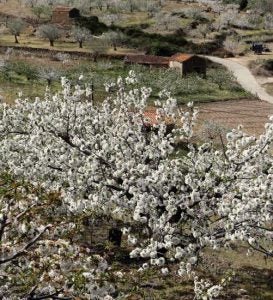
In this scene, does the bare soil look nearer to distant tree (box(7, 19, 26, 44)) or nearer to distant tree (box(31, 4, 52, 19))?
distant tree (box(7, 19, 26, 44))

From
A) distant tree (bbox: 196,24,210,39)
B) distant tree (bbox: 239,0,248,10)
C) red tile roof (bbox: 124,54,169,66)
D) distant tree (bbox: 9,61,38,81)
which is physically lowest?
distant tree (bbox: 9,61,38,81)

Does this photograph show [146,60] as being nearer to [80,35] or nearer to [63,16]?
[80,35]

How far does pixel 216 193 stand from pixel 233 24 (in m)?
98.8

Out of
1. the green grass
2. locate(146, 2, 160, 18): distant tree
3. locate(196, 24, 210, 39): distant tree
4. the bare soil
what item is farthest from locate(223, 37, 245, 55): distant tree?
the bare soil

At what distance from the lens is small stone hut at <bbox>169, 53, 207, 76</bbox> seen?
255 ft

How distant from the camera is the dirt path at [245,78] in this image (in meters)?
72.2

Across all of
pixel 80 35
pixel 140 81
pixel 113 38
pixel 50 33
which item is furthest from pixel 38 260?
pixel 113 38

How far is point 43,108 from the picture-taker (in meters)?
24.5

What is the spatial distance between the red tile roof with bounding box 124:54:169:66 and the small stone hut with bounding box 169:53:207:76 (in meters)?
1.65

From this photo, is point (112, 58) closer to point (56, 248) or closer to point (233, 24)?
point (233, 24)

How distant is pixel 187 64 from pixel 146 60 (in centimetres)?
688

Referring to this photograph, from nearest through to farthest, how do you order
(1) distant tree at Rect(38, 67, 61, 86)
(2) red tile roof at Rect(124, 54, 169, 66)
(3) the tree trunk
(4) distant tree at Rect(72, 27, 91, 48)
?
(3) the tree trunk
(1) distant tree at Rect(38, 67, 61, 86)
(2) red tile roof at Rect(124, 54, 169, 66)
(4) distant tree at Rect(72, 27, 91, 48)

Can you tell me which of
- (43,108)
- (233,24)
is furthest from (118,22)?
(43,108)

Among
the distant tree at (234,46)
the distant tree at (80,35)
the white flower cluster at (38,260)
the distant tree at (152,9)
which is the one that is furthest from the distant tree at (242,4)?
the white flower cluster at (38,260)
